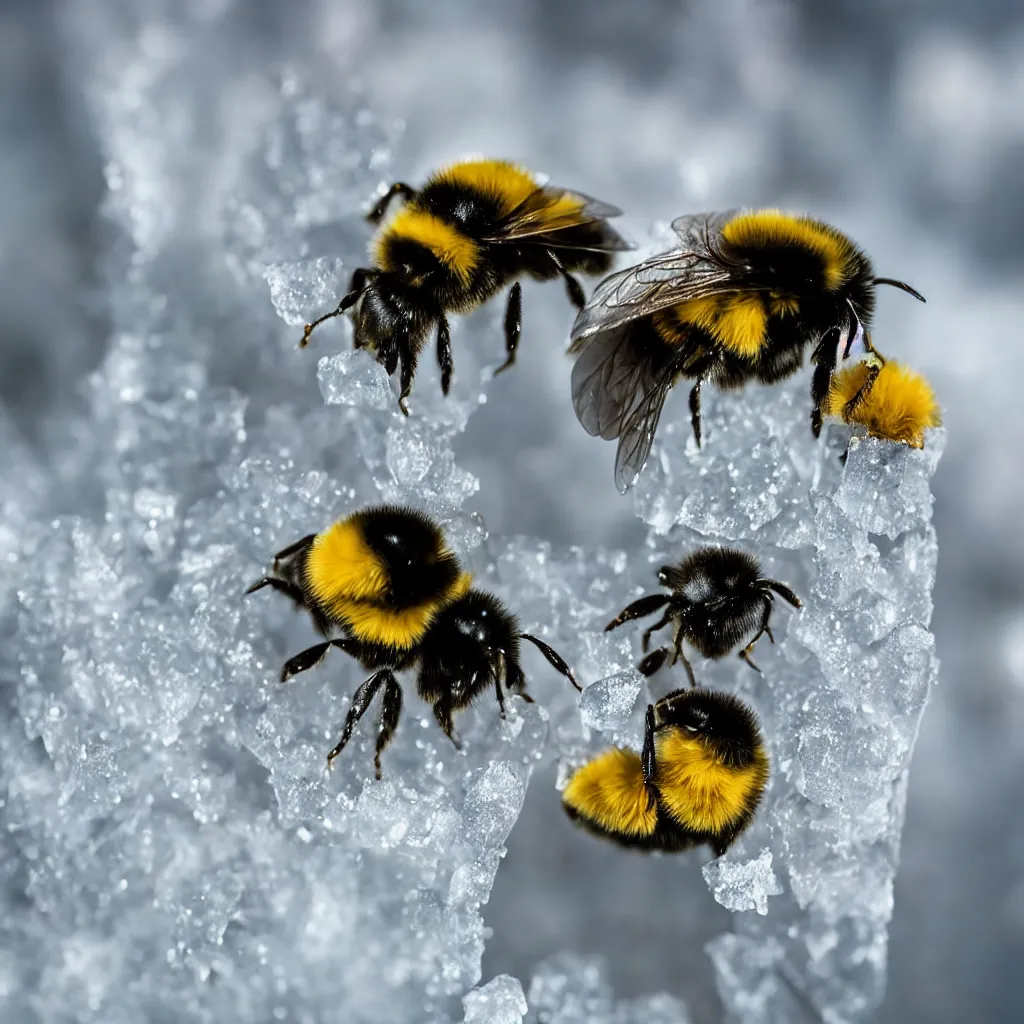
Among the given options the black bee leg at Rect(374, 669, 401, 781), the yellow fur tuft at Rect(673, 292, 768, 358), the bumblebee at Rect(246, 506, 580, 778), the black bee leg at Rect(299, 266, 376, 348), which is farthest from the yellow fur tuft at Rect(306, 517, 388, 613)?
the yellow fur tuft at Rect(673, 292, 768, 358)

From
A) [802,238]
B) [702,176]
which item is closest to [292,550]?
[802,238]

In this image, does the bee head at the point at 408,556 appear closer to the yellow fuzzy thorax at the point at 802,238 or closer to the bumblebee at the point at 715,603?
the bumblebee at the point at 715,603

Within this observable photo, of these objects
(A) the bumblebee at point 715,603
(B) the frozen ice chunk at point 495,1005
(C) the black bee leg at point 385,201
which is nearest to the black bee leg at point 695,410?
(A) the bumblebee at point 715,603

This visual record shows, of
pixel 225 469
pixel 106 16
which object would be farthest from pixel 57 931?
pixel 106 16

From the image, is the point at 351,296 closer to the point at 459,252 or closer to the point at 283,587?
the point at 459,252

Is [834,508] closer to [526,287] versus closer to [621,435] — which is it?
[621,435]

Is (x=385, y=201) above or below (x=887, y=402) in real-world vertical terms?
above
